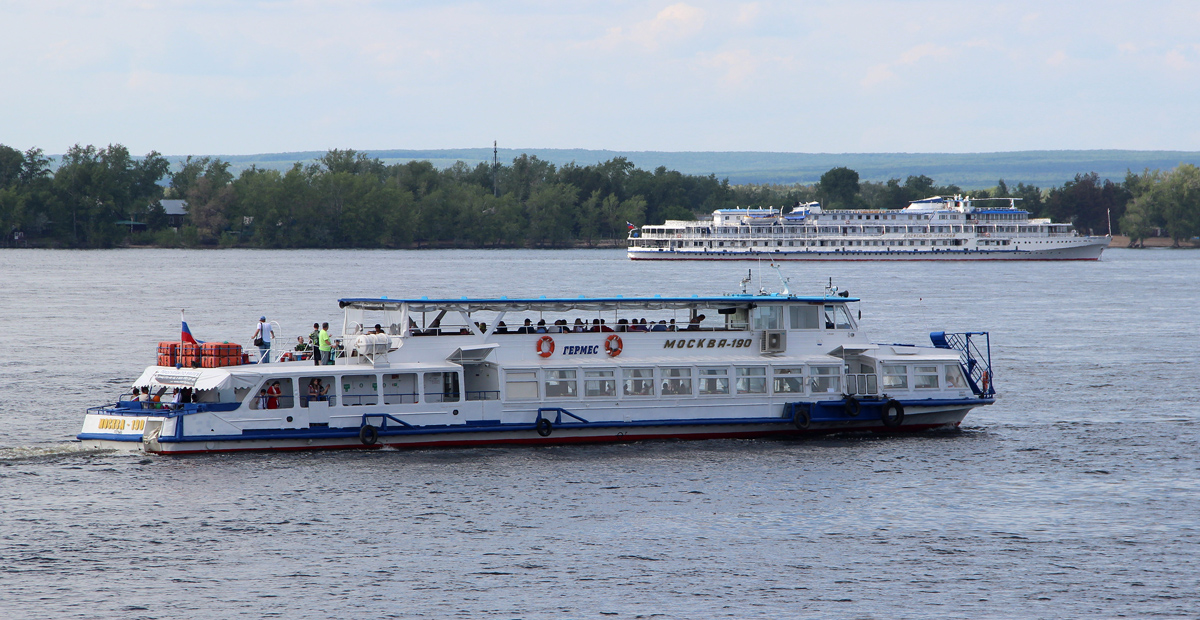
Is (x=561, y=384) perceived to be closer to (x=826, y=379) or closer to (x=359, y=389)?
(x=359, y=389)

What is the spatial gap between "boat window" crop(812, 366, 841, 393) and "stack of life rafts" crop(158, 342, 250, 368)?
1934 cm

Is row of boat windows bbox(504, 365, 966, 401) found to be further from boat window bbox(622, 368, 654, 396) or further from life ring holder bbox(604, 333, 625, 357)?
life ring holder bbox(604, 333, 625, 357)

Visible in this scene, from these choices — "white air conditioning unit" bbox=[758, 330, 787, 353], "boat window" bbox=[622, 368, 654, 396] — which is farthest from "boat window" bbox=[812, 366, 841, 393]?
"boat window" bbox=[622, 368, 654, 396]

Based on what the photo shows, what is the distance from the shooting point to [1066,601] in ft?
93.4

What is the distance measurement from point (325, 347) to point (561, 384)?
307 inches

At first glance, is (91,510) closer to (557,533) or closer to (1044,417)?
(557,533)

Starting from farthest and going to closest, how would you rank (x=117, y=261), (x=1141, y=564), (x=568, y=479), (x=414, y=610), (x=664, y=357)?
(x=117, y=261), (x=664, y=357), (x=568, y=479), (x=1141, y=564), (x=414, y=610)

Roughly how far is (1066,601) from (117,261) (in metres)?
168

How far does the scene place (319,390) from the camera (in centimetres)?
4016

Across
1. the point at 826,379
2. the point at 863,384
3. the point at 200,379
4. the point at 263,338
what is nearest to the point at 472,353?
the point at 263,338

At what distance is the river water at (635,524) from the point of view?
28.3 m

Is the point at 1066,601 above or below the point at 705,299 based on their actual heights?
below

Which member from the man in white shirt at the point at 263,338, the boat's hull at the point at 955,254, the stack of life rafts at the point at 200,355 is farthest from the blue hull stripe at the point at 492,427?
the boat's hull at the point at 955,254

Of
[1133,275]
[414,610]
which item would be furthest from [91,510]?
[1133,275]
